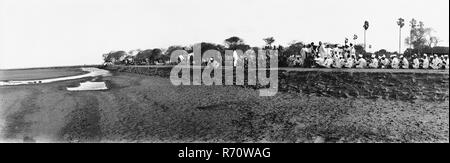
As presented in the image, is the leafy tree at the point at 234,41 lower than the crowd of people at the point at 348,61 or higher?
higher

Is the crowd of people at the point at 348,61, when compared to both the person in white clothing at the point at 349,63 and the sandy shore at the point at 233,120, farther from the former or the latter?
the sandy shore at the point at 233,120

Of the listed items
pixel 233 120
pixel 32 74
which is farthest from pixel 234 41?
pixel 233 120

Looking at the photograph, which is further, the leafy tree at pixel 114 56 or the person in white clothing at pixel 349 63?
the leafy tree at pixel 114 56

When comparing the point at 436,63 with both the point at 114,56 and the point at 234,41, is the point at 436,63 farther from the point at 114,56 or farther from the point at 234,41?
the point at 114,56

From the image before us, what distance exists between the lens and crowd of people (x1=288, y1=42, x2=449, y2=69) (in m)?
18.5

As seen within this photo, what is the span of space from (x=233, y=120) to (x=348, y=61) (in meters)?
8.52

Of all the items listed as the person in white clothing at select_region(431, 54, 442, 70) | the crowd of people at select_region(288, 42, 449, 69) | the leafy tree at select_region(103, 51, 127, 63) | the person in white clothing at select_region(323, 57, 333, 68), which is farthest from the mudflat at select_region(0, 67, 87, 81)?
the leafy tree at select_region(103, 51, 127, 63)

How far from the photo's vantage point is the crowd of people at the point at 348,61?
18.5 metres

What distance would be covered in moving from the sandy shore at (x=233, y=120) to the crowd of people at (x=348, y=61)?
4.40 m

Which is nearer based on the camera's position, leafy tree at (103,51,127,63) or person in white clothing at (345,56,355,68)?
A: person in white clothing at (345,56,355,68)

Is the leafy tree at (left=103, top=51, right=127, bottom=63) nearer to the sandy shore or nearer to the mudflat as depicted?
the mudflat

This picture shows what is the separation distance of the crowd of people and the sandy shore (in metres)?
4.40

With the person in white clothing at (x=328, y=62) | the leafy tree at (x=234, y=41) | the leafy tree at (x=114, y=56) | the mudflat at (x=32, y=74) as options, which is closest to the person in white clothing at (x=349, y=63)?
the person in white clothing at (x=328, y=62)

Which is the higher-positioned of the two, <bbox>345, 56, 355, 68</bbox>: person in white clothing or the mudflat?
<bbox>345, 56, 355, 68</bbox>: person in white clothing
